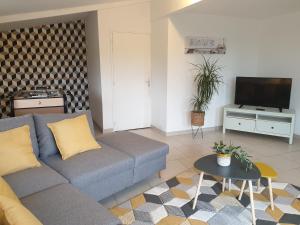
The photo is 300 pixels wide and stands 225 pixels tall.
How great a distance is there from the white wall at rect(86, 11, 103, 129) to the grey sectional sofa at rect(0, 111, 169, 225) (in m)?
2.05

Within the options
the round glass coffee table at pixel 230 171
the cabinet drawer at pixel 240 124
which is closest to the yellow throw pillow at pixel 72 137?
the round glass coffee table at pixel 230 171

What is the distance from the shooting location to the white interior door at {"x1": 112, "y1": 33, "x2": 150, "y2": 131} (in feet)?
15.5

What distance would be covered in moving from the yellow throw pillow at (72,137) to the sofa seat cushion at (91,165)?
7 centimetres

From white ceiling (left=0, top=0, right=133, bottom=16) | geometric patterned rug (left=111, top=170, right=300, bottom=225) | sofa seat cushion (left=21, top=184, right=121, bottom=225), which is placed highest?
white ceiling (left=0, top=0, right=133, bottom=16)

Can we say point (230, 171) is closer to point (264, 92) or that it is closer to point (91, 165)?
point (91, 165)

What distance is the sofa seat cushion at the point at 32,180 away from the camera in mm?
1812

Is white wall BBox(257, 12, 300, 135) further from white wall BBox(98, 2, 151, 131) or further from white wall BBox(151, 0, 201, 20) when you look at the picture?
white wall BBox(98, 2, 151, 131)

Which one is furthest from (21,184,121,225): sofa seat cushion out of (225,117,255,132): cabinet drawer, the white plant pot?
(225,117,255,132): cabinet drawer

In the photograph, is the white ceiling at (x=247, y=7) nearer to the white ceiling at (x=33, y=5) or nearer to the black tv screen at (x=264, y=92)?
the black tv screen at (x=264, y=92)

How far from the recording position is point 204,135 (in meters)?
4.79

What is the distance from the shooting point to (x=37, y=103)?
13.2 ft

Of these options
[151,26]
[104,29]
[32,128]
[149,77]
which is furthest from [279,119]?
[32,128]

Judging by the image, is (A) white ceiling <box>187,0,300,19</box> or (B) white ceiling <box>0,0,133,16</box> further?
(A) white ceiling <box>187,0,300,19</box>

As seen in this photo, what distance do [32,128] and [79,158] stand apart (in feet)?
1.85
